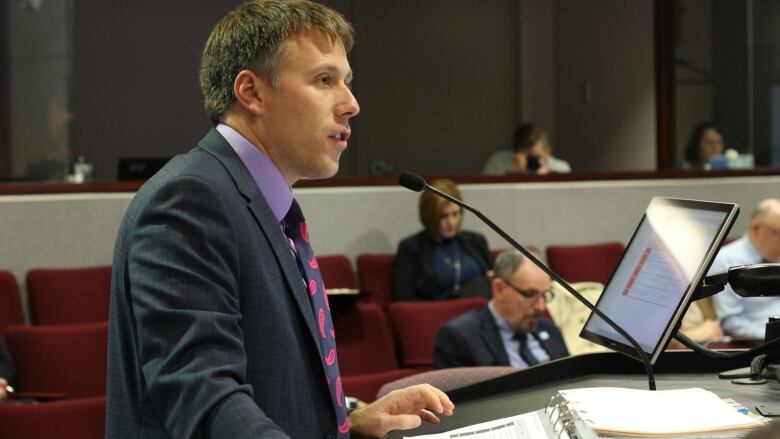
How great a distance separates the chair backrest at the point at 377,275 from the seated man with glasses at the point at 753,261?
155 cm

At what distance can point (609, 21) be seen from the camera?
9516 mm

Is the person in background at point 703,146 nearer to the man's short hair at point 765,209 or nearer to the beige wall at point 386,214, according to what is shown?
the beige wall at point 386,214

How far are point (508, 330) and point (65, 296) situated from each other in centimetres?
185

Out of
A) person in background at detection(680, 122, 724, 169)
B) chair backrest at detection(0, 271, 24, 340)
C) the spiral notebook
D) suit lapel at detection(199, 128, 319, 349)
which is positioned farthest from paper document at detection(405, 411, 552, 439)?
person in background at detection(680, 122, 724, 169)

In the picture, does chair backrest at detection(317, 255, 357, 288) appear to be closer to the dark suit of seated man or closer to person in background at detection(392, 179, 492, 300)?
person in background at detection(392, 179, 492, 300)

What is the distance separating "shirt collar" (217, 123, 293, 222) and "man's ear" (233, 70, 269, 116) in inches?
1.7

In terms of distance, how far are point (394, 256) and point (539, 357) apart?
5.00 ft

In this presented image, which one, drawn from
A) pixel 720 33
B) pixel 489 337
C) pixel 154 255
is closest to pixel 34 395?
pixel 489 337

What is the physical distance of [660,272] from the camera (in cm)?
176

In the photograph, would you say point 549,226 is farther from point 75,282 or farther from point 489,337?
point 75,282

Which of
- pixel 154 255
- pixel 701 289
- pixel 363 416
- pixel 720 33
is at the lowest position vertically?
pixel 363 416

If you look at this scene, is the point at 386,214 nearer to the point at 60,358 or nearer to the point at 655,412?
the point at 60,358

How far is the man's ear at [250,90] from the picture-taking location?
1465 millimetres

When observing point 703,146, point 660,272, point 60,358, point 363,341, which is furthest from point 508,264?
point 703,146
